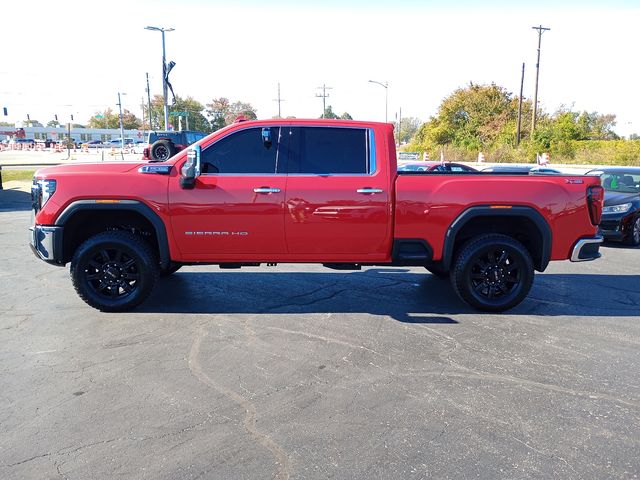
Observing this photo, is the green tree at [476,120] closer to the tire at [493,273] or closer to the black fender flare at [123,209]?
the tire at [493,273]

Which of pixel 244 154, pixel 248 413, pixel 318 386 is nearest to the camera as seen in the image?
pixel 248 413

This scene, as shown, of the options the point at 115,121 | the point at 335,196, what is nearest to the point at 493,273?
the point at 335,196

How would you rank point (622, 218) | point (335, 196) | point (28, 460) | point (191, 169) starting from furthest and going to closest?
1. point (622, 218)
2. point (335, 196)
3. point (191, 169)
4. point (28, 460)

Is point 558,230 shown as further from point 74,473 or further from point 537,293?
point 74,473

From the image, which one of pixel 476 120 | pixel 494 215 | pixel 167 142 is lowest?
pixel 494 215

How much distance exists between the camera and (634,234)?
998 centimetres

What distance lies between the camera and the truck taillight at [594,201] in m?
5.60

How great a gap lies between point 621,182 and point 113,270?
10126 mm

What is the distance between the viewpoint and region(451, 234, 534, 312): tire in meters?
5.63

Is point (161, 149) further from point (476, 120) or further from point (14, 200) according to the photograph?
point (476, 120)

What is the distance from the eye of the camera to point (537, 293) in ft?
21.7

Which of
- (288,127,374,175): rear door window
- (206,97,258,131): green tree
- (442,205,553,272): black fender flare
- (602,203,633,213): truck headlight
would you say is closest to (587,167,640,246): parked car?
(602,203,633,213): truck headlight

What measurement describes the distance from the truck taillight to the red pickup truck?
12 millimetres

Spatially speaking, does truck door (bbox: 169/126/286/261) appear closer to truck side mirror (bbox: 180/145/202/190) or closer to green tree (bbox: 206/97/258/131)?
truck side mirror (bbox: 180/145/202/190)
